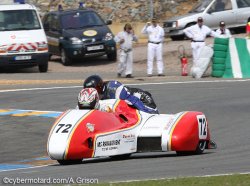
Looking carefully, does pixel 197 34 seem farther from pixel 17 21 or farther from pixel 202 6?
pixel 202 6

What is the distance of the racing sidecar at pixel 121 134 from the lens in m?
12.0

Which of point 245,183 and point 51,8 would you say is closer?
point 245,183

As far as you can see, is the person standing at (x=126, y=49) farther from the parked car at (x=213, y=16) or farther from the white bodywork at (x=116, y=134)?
the white bodywork at (x=116, y=134)

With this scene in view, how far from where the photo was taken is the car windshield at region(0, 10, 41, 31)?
2794 centimetres

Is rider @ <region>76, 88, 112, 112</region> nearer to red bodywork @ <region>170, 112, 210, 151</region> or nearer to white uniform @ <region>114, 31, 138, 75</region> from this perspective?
red bodywork @ <region>170, 112, 210, 151</region>

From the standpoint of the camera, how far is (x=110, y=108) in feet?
41.8

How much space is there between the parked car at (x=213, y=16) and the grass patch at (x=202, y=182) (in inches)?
917

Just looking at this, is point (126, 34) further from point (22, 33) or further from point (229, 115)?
point (229, 115)

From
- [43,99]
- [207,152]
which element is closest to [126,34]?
[43,99]

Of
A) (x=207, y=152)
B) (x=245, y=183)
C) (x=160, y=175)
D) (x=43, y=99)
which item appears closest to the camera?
(x=245, y=183)

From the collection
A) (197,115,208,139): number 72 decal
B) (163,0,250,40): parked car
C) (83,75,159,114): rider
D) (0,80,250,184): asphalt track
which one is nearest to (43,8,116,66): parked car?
(163,0,250,40): parked car

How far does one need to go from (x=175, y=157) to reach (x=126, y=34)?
45.9ft

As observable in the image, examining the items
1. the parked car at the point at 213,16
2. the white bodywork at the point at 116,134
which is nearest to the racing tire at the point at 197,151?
the white bodywork at the point at 116,134

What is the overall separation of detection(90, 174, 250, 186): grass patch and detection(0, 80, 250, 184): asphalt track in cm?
57
